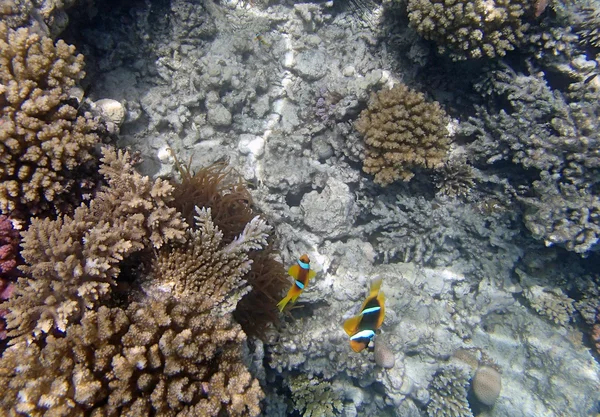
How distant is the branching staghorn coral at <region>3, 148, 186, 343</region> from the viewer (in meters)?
2.62

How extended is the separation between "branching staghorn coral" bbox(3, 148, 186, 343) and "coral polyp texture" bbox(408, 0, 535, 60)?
401cm

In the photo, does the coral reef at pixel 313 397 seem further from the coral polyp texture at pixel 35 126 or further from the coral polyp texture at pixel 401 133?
the coral polyp texture at pixel 35 126

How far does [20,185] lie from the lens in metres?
2.97

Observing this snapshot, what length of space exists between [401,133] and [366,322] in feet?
9.14

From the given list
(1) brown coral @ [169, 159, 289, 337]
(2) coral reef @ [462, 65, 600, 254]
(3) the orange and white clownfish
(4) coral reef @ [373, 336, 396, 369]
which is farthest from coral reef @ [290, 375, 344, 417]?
(2) coral reef @ [462, 65, 600, 254]

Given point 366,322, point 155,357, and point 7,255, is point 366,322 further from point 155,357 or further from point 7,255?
point 7,255

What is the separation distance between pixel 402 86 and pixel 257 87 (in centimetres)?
227

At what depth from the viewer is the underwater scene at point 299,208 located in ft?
8.95

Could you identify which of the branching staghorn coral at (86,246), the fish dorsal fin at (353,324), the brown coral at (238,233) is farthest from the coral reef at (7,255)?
the fish dorsal fin at (353,324)

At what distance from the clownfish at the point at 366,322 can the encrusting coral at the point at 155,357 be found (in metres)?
1.14

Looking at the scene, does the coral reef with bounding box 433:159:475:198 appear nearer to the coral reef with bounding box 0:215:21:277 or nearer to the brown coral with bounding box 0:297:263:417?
the brown coral with bounding box 0:297:263:417

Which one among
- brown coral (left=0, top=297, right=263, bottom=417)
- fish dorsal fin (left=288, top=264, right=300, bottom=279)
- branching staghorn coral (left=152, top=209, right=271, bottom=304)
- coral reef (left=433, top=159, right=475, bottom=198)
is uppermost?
coral reef (left=433, top=159, right=475, bottom=198)

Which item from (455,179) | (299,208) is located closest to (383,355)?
(299,208)

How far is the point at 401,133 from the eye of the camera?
4926 millimetres
